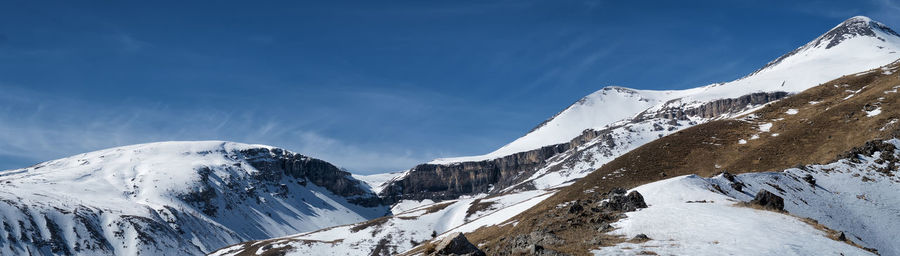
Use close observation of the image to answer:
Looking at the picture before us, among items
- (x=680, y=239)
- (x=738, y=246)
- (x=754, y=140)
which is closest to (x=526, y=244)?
(x=680, y=239)

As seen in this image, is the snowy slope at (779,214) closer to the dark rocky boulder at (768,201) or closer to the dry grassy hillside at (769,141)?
the dark rocky boulder at (768,201)

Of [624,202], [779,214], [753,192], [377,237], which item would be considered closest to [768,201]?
[779,214]

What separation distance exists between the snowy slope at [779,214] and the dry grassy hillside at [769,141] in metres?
13.9

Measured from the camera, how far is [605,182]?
81.8 metres

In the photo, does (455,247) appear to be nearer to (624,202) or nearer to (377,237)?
(624,202)

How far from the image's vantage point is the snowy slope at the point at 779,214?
26375 millimetres

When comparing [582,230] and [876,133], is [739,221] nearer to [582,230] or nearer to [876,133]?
[582,230]

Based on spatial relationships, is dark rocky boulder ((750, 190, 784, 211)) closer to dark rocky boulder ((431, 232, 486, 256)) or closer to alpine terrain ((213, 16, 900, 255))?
alpine terrain ((213, 16, 900, 255))

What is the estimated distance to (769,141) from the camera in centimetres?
7956

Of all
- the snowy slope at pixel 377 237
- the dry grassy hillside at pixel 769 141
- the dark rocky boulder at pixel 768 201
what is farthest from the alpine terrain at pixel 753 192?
the snowy slope at pixel 377 237

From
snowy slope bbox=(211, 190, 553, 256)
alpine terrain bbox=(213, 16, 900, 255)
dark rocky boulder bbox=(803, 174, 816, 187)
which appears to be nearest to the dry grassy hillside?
alpine terrain bbox=(213, 16, 900, 255)

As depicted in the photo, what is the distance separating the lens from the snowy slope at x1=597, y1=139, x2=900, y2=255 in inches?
1038

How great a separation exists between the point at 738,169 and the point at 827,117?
17.5 metres

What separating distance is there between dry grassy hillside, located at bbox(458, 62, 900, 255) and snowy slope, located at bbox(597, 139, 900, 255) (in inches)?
548
